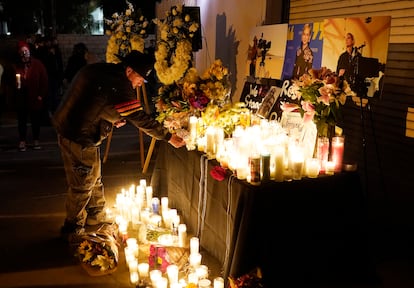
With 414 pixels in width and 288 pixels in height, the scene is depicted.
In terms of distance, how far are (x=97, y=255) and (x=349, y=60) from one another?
2.74 metres

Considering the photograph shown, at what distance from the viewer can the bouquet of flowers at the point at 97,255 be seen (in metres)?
3.69

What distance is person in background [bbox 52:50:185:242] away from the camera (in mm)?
4047

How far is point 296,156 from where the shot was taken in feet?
10.7

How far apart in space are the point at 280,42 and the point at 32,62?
4.60m

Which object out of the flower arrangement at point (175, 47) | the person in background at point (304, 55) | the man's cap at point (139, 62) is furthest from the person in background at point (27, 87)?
the person in background at point (304, 55)

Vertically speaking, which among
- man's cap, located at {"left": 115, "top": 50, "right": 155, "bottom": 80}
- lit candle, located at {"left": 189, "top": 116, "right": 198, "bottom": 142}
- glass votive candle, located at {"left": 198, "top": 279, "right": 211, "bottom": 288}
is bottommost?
glass votive candle, located at {"left": 198, "top": 279, "right": 211, "bottom": 288}

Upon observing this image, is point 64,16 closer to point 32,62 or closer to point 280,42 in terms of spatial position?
point 32,62

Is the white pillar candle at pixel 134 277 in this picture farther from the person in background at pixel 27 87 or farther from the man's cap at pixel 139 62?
the person in background at pixel 27 87

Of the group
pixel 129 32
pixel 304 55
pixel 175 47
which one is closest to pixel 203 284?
pixel 304 55

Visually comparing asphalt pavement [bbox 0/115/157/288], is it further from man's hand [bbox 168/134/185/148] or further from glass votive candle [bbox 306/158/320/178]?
glass votive candle [bbox 306/158/320/178]

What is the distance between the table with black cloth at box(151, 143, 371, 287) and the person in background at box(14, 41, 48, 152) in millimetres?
4940

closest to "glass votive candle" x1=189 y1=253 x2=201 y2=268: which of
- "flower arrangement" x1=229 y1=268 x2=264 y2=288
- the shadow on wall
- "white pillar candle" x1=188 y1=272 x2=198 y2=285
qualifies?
"white pillar candle" x1=188 y1=272 x2=198 y2=285

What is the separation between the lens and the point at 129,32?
602 centimetres

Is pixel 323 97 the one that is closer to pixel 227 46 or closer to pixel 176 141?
pixel 176 141
